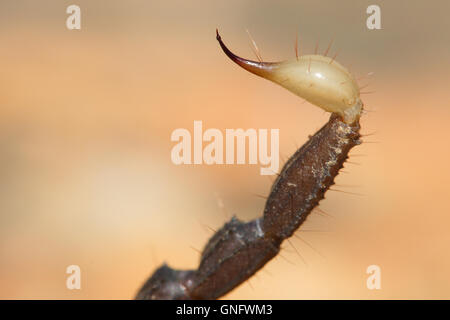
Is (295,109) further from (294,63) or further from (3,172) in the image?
(294,63)

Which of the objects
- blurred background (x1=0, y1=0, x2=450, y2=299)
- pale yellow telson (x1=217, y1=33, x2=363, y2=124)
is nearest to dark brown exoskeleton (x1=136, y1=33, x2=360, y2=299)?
pale yellow telson (x1=217, y1=33, x2=363, y2=124)

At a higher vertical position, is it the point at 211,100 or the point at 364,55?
the point at 364,55

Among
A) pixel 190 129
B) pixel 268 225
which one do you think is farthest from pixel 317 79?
pixel 190 129

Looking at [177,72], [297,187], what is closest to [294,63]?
[297,187]

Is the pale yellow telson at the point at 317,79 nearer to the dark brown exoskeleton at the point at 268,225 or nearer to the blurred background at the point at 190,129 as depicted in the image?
the dark brown exoskeleton at the point at 268,225

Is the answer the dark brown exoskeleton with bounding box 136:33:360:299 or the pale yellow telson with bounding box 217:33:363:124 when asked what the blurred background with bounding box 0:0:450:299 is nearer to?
the dark brown exoskeleton with bounding box 136:33:360:299

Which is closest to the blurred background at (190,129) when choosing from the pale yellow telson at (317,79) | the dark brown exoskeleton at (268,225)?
the dark brown exoskeleton at (268,225)

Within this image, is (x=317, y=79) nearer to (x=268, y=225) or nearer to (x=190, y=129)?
(x=268, y=225)
